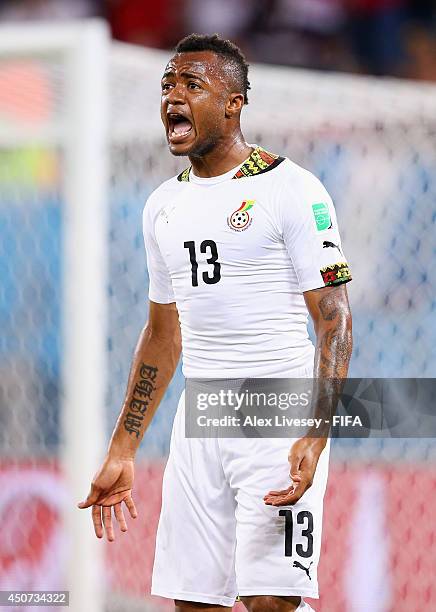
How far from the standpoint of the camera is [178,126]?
6.69ft

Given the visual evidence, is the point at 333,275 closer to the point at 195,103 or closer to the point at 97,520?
the point at 195,103

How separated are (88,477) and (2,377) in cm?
78

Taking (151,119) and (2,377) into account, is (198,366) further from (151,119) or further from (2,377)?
(151,119)

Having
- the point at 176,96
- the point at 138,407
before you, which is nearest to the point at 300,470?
the point at 138,407

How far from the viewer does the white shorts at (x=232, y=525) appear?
199cm

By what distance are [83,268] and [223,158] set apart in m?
0.98

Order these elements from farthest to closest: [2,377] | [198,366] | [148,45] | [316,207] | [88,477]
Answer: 1. [148,45]
2. [2,377]
3. [88,477]
4. [198,366]
5. [316,207]

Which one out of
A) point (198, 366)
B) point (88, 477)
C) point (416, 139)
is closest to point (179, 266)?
point (198, 366)

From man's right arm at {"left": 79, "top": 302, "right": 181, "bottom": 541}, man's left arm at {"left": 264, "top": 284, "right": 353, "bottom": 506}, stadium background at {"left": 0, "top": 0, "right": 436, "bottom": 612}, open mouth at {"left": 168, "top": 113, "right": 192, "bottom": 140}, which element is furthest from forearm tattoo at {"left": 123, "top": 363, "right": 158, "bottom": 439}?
stadium background at {"left": 0, "top": 0, "right": 436, "bottom": 612}

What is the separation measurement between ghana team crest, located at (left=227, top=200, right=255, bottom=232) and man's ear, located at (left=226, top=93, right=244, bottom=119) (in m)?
0.19

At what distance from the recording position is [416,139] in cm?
375

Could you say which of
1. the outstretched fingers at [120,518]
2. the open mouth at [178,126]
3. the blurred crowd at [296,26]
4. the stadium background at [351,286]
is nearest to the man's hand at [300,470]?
the outstretched fingers at [120,518]

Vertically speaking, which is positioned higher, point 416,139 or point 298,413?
point 416,139

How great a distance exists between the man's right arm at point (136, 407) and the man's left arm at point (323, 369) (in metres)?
0.41
